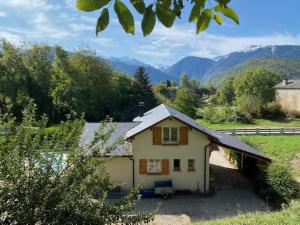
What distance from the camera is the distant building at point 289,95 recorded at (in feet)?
214

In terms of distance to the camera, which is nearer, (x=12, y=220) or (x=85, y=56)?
(x=12, y=220)

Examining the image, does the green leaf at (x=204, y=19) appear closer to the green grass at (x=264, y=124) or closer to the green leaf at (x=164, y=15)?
the green leaf at (x=164, y=15)

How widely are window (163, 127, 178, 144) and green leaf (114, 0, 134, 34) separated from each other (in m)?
19.0

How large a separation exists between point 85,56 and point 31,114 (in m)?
39.9

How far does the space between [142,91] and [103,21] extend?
50.2 meters

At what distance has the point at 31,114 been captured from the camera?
7.64 m

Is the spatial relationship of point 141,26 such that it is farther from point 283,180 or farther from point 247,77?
Answer: point 247,77

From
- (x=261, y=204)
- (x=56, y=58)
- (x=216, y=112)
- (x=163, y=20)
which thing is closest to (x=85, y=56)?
(x=56, y=58)

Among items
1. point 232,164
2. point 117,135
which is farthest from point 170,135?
point 232,164

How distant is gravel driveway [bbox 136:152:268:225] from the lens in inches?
669

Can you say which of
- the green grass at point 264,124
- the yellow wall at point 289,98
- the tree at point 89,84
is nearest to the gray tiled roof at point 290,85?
the yellow wall at point 289,98

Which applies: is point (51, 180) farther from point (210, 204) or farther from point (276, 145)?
point (276, 145)

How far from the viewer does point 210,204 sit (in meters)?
18.9

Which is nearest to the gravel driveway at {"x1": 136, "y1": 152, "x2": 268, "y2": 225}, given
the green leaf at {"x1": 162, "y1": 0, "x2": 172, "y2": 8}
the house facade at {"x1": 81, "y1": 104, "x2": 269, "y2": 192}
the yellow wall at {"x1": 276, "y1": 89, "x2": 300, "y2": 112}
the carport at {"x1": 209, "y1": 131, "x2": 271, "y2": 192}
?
the carport at {"x1": 209, "y1": 131, "x2": 271, "y2": 192}
